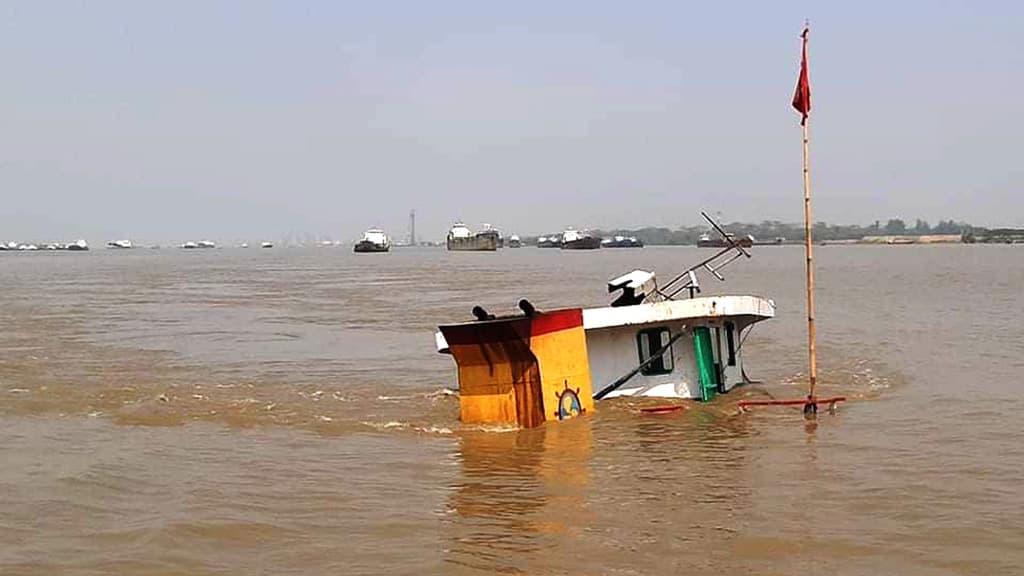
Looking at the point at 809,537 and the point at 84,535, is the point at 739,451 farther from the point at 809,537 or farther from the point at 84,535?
the point at 84,535

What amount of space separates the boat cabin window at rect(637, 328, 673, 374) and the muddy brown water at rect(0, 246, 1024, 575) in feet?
2.46

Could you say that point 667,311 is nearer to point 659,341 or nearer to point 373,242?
point 659,341

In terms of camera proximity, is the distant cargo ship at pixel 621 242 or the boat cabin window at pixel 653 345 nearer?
the boat cabin window at pixel 653 345

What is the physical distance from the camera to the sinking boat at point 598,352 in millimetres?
14695

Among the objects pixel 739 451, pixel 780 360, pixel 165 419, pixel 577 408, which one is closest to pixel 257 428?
pixel 165 419

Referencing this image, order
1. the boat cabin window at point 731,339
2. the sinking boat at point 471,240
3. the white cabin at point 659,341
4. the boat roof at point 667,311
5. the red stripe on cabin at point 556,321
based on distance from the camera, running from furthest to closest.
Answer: the sinking boat at point 471,240, the boat cabin window at point 731,339, the white cabin at point 659,341, the boat roof at point 667,311, the red stripe on cabin at point 556,321

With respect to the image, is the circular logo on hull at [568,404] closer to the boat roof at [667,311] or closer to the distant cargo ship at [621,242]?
the boat roof at [667,311]

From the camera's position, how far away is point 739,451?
1362cm

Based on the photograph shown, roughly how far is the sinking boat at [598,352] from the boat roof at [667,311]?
2 cm

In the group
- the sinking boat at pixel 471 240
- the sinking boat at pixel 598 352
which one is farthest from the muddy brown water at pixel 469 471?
the sinking boat at pixel 471 240

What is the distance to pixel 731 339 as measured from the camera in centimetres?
1798

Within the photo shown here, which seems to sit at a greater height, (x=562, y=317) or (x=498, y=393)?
(x=562, y=317)

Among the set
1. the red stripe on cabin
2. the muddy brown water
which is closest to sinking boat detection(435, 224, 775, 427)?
the red stripe on cabin

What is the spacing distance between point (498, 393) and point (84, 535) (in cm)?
655
